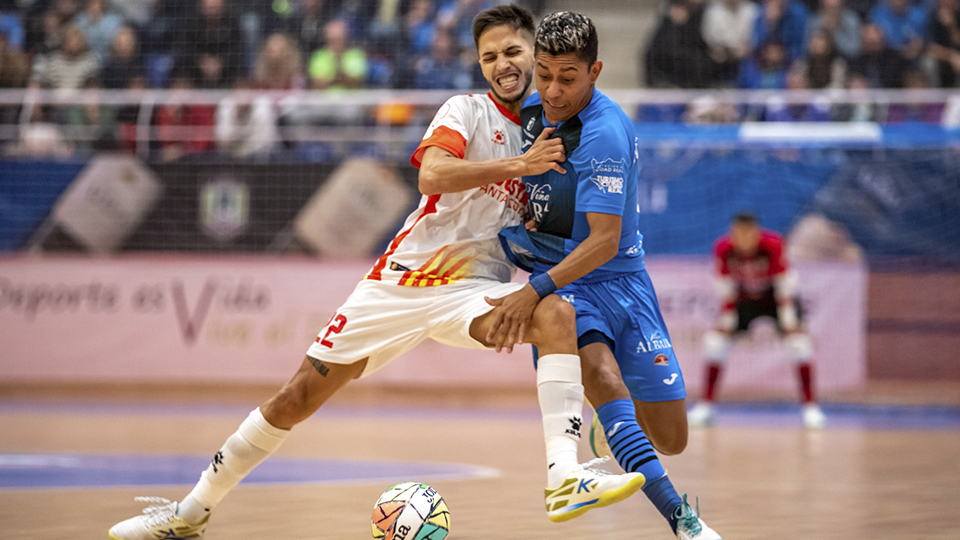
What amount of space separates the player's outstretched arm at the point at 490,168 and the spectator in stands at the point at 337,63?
35.1 feet

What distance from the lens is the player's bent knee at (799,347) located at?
10.6 meters

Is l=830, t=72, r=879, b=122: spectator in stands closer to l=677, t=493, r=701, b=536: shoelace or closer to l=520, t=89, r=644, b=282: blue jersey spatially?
l=520, t=89, r=644, b=282: blue jersey

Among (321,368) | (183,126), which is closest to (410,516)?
(321,368)

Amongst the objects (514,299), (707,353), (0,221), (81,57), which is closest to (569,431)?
(514,299)

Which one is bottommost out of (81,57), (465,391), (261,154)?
(465,391)

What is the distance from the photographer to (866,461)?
7504 millimetres

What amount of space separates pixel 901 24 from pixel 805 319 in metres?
4.60

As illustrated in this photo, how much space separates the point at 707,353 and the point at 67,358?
7403mm

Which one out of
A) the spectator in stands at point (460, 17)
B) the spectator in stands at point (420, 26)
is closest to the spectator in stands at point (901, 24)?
the spectator in stands at point (460, 17)

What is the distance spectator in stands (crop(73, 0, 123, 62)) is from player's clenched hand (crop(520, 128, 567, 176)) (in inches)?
479

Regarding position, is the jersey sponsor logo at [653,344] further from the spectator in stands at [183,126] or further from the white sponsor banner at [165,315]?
the spectator in stands at [183,126]

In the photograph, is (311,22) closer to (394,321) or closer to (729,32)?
(729,32)

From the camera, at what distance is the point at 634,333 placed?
4.14 metres

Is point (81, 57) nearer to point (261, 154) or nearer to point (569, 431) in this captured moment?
point (261, 154)
